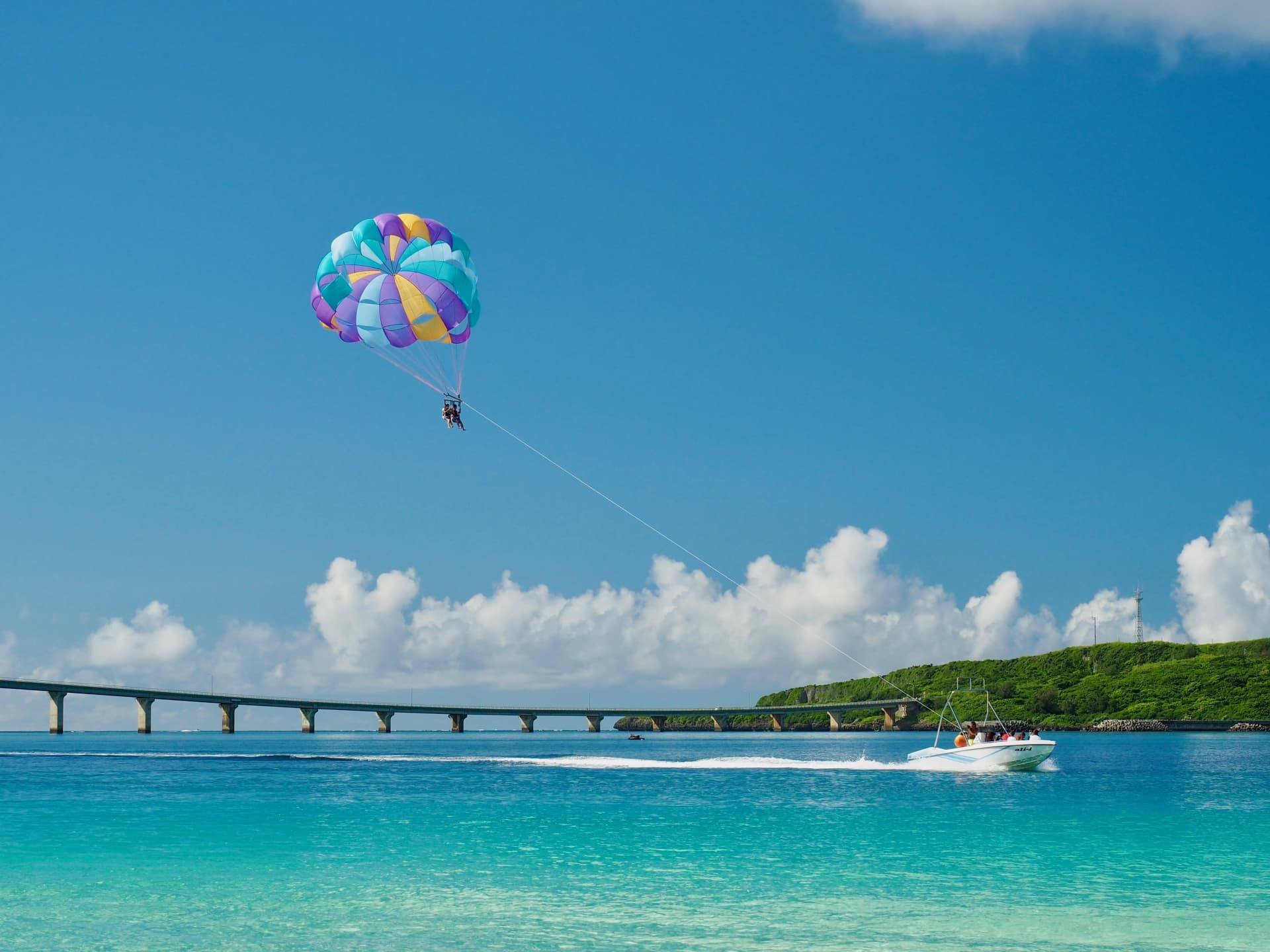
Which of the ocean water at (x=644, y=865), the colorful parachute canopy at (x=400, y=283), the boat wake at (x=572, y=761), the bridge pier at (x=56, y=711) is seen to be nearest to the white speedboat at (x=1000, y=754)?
the ocean water at (x=644, y=865)

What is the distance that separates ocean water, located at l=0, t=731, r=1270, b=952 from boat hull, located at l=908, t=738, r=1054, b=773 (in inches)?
43.8

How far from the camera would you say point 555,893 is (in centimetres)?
2706

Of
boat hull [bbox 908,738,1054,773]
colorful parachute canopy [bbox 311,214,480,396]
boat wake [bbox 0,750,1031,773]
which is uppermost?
colorful parachute canopy [bbox 311,214,480,396]

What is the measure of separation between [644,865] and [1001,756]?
39.6 meters

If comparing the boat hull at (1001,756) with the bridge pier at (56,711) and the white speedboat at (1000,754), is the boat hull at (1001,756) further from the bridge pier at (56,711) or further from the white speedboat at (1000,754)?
the bridge pier at (56,711)

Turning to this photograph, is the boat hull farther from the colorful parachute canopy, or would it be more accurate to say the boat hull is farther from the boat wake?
the colorful parachute canopy

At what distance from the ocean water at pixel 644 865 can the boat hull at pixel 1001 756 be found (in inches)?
43.8

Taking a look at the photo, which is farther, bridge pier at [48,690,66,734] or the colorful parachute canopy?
bridge pier at [48,690,66,734]

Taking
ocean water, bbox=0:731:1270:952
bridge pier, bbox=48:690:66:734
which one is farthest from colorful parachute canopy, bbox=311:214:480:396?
bridge pier, bbox=48:690:66:734

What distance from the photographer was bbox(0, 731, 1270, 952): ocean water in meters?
22.6

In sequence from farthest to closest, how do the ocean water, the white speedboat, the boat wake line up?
the boat wake, the white speedboat, the ocean water

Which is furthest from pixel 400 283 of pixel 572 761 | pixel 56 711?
pixel 56 711

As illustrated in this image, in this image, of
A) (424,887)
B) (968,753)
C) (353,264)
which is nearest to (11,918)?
(424,887)

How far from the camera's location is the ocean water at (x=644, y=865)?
2259 cm
